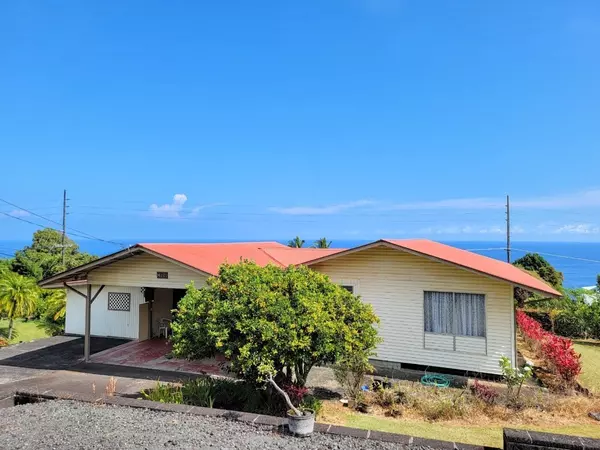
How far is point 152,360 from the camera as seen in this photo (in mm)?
13273

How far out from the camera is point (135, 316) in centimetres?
1659

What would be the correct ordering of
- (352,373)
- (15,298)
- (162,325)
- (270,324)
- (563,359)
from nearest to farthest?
(270,324) < (352,373) < (563,359) < (162,325) < (15,298)

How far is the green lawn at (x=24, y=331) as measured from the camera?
22.8 meters

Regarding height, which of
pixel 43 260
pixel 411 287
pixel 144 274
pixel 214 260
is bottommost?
pixel 411 287

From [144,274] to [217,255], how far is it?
316 centimetres

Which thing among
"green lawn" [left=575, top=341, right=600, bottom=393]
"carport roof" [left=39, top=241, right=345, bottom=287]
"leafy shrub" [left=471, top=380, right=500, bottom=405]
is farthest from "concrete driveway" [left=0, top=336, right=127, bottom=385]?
"green lawn" [left=575, top=341, right=600, bottom=393]

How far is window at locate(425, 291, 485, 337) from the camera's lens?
38.9 ft

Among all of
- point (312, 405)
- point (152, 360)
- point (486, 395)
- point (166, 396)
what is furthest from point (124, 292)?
point (486, 395)

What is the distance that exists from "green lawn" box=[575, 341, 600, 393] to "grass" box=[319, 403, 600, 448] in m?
3.17

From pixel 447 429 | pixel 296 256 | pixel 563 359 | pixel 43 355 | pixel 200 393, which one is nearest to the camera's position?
pixel 447 429

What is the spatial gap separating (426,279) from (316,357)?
5678 mm

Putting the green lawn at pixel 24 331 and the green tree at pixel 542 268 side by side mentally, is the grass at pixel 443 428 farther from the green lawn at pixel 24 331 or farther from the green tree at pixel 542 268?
the green tree at pixel 542 268

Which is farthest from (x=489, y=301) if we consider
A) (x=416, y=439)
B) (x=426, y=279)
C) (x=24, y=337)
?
(x=24, y=337)

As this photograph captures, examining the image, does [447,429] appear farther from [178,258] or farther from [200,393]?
[178,258]
